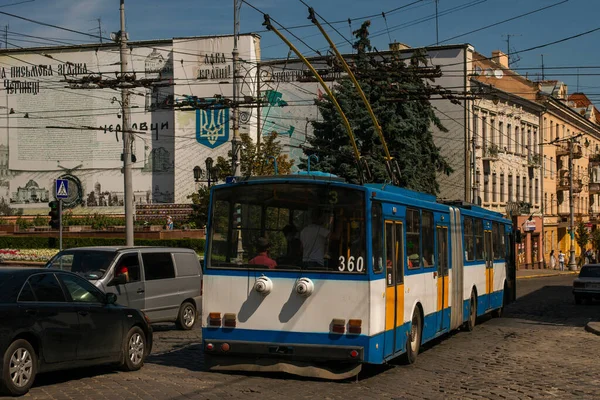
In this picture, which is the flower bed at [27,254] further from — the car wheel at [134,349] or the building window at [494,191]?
the car wheel at [134,349]

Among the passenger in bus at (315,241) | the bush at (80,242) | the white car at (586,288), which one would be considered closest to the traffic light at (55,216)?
the passenger in bus at (315,241)

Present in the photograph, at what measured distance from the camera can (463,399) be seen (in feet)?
37.5

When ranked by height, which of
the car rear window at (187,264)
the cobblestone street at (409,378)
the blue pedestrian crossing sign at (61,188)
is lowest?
the cobblestone street at (409,378)

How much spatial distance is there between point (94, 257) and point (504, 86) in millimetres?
54352

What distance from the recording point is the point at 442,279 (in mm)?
17016

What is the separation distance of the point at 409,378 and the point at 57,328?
4.88 m

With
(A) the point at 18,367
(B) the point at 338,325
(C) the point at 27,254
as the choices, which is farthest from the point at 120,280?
(C) the point at 27,254

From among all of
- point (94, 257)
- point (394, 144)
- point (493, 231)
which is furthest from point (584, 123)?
point (94, 257)

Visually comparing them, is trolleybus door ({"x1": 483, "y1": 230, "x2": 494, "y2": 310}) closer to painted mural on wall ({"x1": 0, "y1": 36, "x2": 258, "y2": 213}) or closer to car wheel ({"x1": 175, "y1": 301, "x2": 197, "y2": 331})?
car wheel ({"x1": 175, "y1": 301, "x2": 197, "y2": 331})

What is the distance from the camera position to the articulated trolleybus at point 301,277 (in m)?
12.1

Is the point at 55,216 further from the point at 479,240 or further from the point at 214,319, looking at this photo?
the point at 214,319

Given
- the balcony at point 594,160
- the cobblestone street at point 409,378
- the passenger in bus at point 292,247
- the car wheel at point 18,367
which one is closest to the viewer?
the car wheel at point 18,367

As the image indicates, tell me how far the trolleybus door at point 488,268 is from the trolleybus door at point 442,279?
5101 millimetres

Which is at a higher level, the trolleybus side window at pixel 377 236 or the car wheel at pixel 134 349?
the trolleybus side window at pixel 377 236
